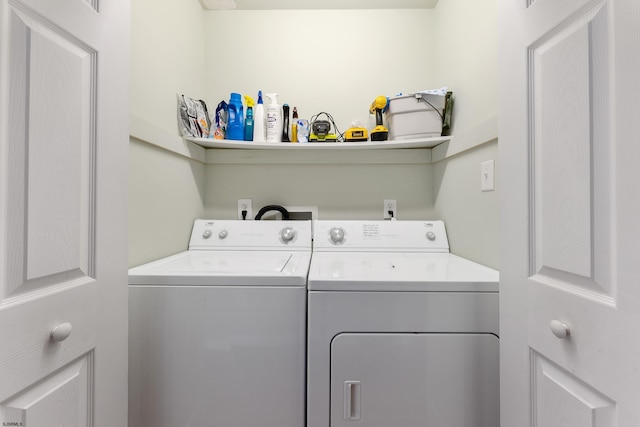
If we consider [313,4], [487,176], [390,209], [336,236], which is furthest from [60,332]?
[313,4]

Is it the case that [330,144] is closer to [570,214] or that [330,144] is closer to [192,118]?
[192,118]

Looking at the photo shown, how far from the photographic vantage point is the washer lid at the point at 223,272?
966mm

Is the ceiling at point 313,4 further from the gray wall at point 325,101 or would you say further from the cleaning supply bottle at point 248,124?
the cleaning supply bottle at point 248,124

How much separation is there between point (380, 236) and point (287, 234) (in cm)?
54

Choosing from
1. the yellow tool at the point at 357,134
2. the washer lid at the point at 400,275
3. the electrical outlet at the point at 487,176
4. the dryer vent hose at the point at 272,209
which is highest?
the yellow tool at the point at 357,134

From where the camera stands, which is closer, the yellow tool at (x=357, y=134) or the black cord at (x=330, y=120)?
the yellow tool at (x=357, y=134)

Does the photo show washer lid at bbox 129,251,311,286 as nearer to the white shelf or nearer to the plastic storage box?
the white shelf

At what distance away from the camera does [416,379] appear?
931 mm

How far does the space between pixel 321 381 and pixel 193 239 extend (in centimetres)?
108

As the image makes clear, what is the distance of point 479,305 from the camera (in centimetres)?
94

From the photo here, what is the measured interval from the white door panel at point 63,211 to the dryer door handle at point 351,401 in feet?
2.27

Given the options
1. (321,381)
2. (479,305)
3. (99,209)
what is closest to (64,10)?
(99,209)

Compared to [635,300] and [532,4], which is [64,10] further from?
[635,300]

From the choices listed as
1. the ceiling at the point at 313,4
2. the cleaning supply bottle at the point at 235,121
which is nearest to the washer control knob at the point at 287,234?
the cleaning supply bottle at the point at 235,121
